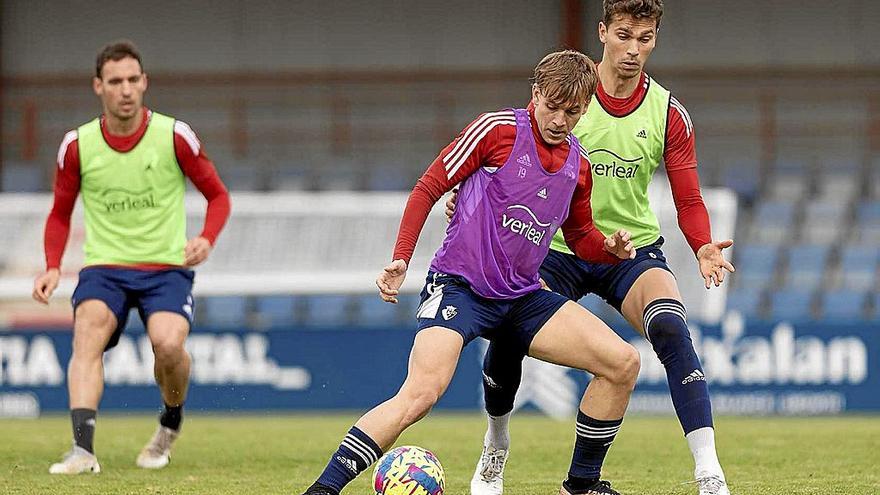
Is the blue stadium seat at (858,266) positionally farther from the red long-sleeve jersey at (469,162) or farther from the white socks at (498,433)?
the red long-sleeve jersey at (469,162)

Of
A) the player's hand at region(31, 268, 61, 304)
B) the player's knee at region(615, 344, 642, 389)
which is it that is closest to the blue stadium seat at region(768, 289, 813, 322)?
the player's hand at region(31, 268, 61, 304)

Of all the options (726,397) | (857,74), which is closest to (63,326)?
(726,397)

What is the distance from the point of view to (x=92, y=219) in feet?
27.3

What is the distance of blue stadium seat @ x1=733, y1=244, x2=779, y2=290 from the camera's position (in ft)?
59.5

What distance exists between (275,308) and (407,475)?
1114cm

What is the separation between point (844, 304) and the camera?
1748cm

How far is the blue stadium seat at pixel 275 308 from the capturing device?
Answer: 54.5 ft

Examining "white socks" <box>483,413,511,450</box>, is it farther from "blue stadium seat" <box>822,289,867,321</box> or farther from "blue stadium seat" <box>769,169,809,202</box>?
"blue stadium seat" <box>769,169,809,202</box>

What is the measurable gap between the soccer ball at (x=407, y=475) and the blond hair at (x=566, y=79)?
1561 millimetres

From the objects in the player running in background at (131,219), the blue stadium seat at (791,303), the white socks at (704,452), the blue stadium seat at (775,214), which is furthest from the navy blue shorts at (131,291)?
the blue stadium seat at (775,214)

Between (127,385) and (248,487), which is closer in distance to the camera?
(248,487)

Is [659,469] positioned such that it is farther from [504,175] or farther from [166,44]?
[166,44]

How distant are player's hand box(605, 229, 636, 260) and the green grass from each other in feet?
4.16

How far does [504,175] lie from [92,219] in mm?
3202
